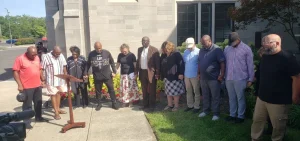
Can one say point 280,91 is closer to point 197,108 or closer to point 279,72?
point 279,72

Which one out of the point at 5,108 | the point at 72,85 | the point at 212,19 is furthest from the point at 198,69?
the point at 212,19

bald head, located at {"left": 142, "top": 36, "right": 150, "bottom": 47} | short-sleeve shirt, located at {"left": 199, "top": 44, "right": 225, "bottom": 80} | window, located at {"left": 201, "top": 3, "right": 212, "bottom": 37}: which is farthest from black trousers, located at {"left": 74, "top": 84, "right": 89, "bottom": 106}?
window, located at {"left": 201, "top": 3, "right": 212, "bottom": 37}

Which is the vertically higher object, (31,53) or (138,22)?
(138,22)

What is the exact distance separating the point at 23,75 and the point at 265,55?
4.72 m

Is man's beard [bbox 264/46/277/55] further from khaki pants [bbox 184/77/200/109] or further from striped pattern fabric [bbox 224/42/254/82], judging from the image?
khaki pants [bbox 184/77/200/109]

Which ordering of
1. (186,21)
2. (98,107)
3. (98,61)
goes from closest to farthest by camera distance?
(98,61) < (98,107) < (186,21)

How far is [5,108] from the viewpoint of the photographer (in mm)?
7762

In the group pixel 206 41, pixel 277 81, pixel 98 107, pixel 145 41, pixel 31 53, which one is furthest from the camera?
pixel 98 107

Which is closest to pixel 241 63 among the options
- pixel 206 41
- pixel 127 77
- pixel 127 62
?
pixel 206 41

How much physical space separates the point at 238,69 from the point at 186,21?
6962mm

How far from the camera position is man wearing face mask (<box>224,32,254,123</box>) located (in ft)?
17.0

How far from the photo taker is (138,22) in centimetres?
1103

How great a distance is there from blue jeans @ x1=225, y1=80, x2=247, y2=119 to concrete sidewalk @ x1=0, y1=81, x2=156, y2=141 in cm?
173

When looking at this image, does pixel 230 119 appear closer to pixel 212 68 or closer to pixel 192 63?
pixel 212 68
